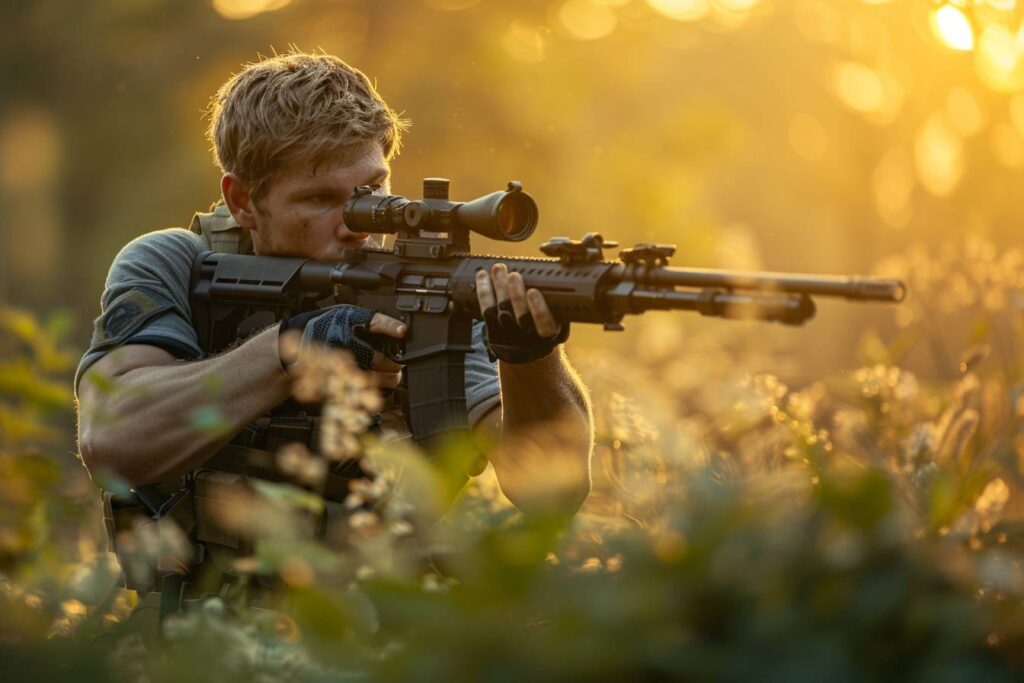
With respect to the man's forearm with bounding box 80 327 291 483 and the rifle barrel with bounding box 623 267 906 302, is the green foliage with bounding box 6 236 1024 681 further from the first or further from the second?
the man's forearm with bounding box 80 327 291 483

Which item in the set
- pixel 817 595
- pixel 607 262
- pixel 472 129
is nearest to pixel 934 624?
pixel 817 595

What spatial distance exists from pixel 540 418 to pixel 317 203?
94cm

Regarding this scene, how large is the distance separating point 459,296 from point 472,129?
8.54 m

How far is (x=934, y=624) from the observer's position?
1.15 metres

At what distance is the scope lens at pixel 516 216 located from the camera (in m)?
3.36

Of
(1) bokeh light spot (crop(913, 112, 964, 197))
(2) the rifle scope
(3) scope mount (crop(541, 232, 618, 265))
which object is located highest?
(1) bokeh light spot (crop(913, 112, 964, 197))

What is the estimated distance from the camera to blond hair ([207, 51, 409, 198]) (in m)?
4.04

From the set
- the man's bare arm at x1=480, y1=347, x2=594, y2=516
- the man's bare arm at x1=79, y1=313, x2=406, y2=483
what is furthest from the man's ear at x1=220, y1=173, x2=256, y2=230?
the man's bare arm at x1=480, y1=347, x2=594, y2=516

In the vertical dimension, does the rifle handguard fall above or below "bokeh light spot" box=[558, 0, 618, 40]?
below

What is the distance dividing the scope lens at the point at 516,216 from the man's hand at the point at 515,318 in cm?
10

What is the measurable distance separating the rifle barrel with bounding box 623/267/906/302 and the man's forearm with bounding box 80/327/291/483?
3.80 feet

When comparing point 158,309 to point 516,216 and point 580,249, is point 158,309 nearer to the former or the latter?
point 516,216

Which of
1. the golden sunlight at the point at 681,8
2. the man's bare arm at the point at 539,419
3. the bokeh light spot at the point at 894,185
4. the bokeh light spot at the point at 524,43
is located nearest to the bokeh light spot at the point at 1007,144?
the bokeh light spot at the point at 894,185

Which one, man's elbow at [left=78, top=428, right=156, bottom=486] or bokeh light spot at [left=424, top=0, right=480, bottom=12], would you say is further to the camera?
bokeh light spot at [left=424, top=0, right=480, bottom=12]
